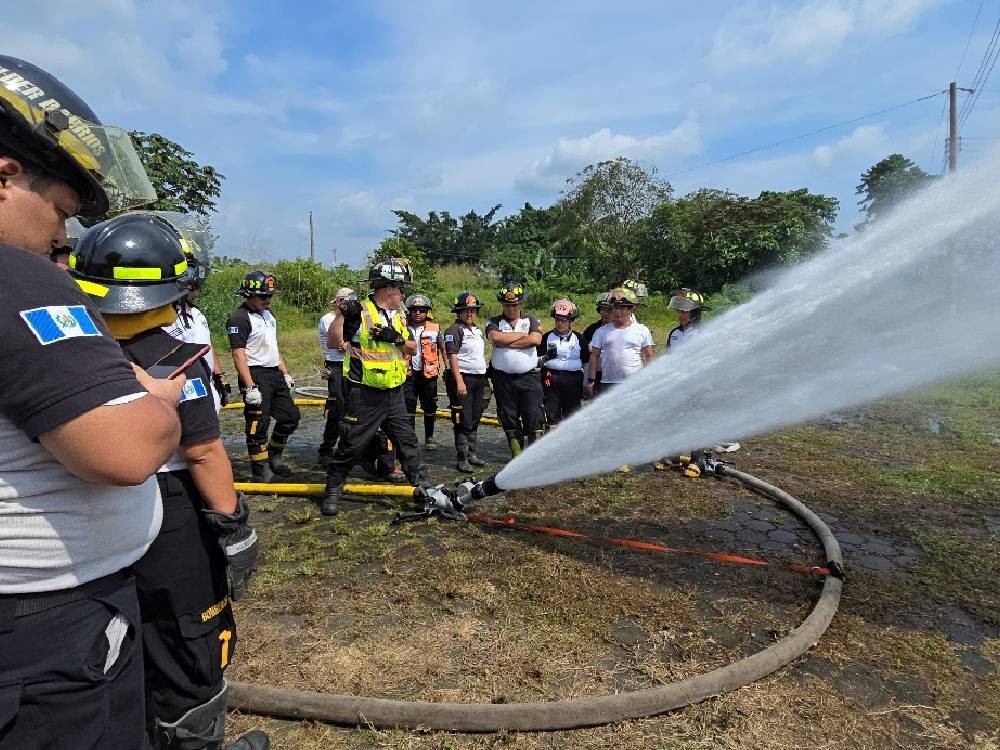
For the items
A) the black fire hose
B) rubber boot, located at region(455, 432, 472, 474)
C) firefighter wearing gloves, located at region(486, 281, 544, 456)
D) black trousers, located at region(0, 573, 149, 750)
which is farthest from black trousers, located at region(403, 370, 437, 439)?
black trousers, located at region(0, 573, 149, 750)

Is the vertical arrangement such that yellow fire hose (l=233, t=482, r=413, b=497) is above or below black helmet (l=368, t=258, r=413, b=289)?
below

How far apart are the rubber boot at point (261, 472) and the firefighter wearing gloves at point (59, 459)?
581cm

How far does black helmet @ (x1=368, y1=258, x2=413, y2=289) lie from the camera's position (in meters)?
6.02

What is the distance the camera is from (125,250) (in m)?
2.27

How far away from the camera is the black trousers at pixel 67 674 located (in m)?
1.39

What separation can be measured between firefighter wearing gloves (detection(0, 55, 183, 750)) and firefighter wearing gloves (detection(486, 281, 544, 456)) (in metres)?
6.28

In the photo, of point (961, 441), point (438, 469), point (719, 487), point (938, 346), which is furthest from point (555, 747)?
point (961, 441)

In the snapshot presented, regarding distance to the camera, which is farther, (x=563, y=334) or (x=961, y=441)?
(x=961, y=441)

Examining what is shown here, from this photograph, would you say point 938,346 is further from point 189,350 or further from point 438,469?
point 438,469

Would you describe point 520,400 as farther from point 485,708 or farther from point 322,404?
point 322,404

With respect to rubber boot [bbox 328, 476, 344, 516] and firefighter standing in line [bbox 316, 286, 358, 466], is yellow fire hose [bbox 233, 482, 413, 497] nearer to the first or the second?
rubber boot [bbox 328, 476, 344, 516]

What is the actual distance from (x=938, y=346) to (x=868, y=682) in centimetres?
226

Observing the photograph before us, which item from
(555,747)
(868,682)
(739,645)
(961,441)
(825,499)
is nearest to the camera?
(555,747)

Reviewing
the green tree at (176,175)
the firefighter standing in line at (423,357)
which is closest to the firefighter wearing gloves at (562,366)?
the firefighter standing in line at (423,357)
